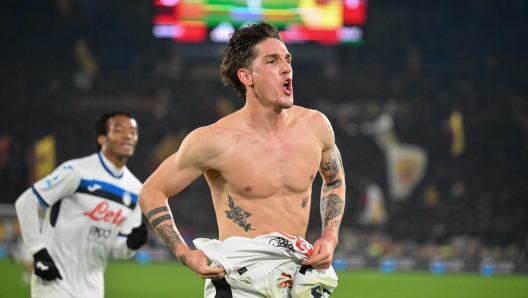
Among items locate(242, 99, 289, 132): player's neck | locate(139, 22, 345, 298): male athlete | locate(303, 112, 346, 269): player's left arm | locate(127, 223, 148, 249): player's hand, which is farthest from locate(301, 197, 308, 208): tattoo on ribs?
locate(127, 223, 148, 249): player's hand

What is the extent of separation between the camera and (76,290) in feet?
19.3

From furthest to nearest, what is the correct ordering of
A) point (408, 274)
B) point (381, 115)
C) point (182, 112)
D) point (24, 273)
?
point (182, 112)
point (381, 115)
point (408, 274)
point (24, 273)

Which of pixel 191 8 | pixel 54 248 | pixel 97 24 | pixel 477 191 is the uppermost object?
pixel 97 24

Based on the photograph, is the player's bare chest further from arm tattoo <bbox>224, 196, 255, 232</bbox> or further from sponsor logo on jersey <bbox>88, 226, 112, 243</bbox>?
sponsor logo on jersey <bbox>88, 226, 112, 243</bbox>

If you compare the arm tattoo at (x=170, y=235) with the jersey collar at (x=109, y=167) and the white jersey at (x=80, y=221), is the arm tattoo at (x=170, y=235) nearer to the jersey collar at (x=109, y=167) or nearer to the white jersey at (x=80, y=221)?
the white jersey at (x=80, y=221)

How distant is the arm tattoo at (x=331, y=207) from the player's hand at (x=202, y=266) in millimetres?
830

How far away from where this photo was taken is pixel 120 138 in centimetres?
641

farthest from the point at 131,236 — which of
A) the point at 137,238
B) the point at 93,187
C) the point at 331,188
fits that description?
the point at 331,188

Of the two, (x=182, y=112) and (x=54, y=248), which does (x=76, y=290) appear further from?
(x=182, y=112)

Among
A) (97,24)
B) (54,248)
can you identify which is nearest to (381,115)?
(97,24)

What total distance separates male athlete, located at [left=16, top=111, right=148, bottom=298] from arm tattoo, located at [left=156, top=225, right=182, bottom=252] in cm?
211

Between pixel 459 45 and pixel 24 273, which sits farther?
pixel 459 45

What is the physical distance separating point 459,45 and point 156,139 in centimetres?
1569

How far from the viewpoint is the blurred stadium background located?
923 inches
